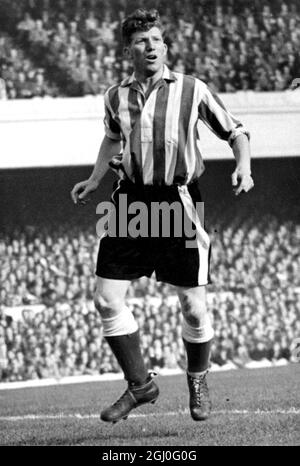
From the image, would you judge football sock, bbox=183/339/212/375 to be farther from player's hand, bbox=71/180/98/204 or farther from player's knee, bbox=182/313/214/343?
player's hand, bbox=71/180/98/204

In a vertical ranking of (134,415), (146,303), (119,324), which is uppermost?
(119,324)

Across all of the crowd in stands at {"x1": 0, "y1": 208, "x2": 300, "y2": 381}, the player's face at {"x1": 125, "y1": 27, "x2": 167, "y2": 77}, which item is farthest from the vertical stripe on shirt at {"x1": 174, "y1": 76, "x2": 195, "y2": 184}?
the crowd in stands at {"x1": 0, "y1": 208, "x2": 300, "y2": 381}

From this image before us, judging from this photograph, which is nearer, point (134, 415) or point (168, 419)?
point (168, 419)

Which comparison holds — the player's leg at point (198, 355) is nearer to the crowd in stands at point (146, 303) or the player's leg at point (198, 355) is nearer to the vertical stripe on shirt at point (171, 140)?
the vertical stripe on shirt at point (171, 140)

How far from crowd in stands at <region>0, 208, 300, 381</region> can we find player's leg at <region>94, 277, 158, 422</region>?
3812 mm

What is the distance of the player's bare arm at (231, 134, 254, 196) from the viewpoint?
329cm

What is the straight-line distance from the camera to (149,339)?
25.0ft

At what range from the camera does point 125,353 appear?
357 cm

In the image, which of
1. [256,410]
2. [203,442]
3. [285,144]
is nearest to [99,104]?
[285,144]

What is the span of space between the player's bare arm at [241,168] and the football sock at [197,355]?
0.65 metres

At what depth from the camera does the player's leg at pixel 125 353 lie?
11.5ft

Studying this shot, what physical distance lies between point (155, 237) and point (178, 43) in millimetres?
4196

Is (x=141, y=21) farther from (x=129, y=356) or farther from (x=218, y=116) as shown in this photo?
(x=129, y=356)

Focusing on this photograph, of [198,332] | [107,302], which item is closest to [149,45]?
[107,302]
